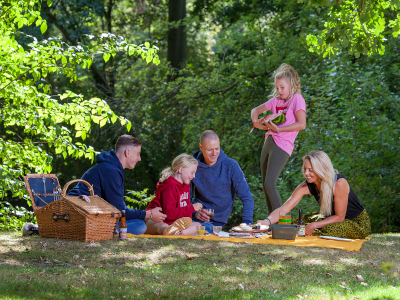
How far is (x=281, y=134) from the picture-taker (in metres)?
5.96

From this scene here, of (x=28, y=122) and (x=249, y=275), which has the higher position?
(x=28, y=122)

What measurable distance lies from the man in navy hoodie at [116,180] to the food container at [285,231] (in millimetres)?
1241

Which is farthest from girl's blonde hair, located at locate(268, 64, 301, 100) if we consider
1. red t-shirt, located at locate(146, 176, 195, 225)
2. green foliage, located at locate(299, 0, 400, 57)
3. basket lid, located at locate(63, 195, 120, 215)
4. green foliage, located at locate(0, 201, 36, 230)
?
green foliage, located at locate(0, 201, 36, 230)

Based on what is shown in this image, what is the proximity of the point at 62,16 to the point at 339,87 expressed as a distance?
9342 mm

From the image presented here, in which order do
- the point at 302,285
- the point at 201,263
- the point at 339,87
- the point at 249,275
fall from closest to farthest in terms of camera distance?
the point at 302,285 < the point at 249,275 < the point at 201,263 < the point at 339,87

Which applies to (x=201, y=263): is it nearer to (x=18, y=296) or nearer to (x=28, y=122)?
(x=18, y=296)

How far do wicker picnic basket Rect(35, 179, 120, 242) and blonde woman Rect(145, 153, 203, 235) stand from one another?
710 mm

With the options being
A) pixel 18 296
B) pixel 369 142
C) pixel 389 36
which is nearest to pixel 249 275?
pixel 18 296

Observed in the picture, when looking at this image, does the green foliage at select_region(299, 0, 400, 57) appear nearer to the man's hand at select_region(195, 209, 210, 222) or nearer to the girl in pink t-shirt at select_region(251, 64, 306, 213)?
the girl in pink t-shirt at select_region(251, 64, 306, 213)

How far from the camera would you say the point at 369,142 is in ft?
28.7

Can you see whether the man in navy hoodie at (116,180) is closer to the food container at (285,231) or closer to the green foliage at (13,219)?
the food container at (285,231)

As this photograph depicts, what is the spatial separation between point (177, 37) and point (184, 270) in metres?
11.6

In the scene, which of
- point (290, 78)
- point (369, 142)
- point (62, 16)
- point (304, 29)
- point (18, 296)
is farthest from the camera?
point (62, 16)

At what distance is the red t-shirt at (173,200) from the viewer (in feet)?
18.7
